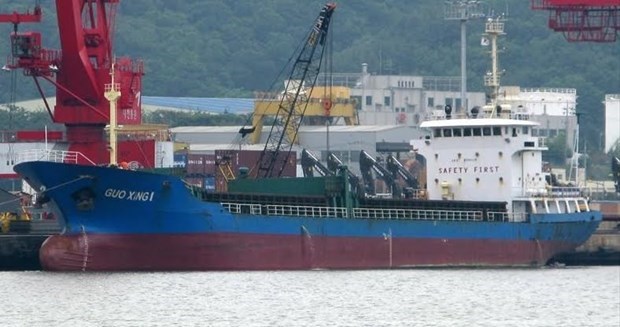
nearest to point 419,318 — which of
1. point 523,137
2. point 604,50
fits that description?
point 523,137

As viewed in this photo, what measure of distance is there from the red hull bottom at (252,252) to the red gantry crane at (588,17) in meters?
9.64

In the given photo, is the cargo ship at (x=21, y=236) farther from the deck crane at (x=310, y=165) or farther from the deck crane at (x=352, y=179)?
the deck crane at (x=310, y=165)

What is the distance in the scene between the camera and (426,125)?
8131cm

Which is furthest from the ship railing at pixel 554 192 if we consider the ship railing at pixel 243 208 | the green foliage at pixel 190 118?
the green foliage at pixel 190 118

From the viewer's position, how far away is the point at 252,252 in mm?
71000

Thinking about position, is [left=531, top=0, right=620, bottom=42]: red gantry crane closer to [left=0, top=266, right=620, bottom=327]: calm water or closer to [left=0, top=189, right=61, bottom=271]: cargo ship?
[left=0, top=266, right=620, bottom=327]: calm water

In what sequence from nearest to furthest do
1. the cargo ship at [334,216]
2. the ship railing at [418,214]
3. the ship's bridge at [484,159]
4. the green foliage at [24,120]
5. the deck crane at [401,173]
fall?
the cargo ship at [334,216] < the ship railing at [418,214] < the ship's bridge at [484,159] < the deck crane at [401,173] < the green foliage at [24,120]

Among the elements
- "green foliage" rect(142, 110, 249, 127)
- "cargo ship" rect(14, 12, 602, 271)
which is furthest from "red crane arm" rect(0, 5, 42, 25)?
"green foliage" rect(142, 110, 249, 127)

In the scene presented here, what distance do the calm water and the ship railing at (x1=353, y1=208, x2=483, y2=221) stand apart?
351 cm

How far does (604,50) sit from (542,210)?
86.6m

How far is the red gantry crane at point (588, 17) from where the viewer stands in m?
83.0

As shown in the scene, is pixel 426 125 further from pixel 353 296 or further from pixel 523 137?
pixel 353 296

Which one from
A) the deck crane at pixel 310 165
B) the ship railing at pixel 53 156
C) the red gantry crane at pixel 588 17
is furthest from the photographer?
the deck crane at pixel 310 165

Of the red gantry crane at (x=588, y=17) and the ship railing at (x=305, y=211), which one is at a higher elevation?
the red gantry crane at (x=588, y=17)
